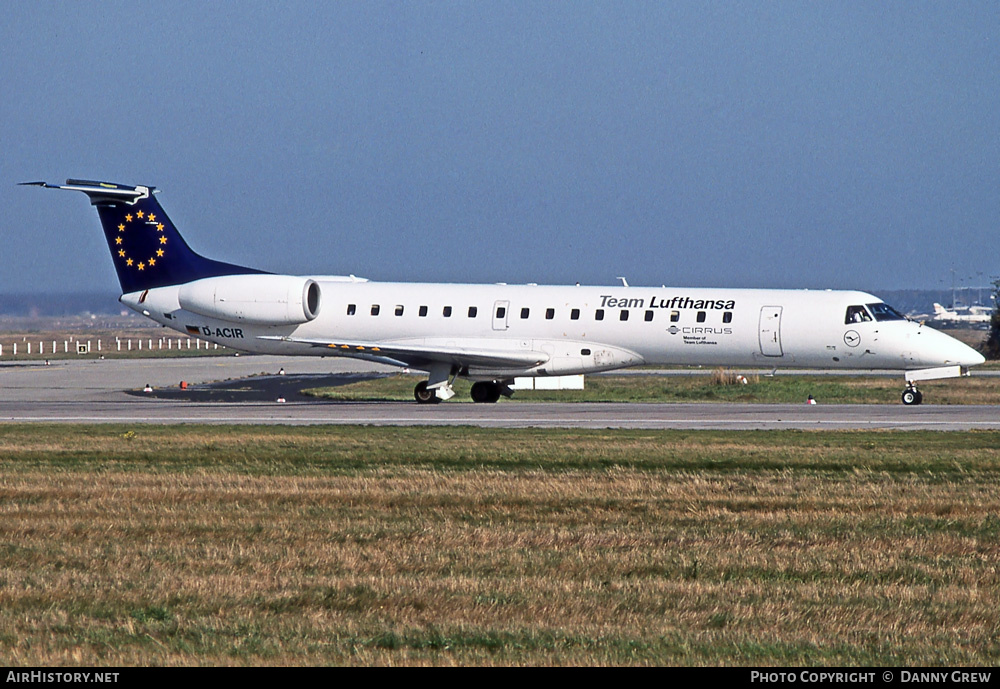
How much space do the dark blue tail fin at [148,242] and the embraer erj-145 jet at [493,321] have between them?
0.09 feet

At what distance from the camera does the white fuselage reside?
102ft

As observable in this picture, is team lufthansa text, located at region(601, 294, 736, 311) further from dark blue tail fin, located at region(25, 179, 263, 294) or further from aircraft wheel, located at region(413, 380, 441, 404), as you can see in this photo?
dark blue tail fin, located at region(25, 179, 263, 294)

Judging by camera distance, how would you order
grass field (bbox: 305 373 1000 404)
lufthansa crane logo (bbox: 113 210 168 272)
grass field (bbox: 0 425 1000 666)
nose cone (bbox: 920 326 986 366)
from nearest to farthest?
grass field (bbox: 0 425 1000 666) → nose cone (bbox: 920 326 986 366) → lufthansa crane logo (bbox: 113 210 168 272) → grass field (bbox: 305 373 1000 404)

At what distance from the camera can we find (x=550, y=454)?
18.7m

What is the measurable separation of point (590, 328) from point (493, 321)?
8.56 feet

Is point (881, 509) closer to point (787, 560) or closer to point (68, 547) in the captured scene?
point (787, 560)

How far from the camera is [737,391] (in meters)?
38.9

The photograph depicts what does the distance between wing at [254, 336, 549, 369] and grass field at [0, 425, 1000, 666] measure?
13.4 metres

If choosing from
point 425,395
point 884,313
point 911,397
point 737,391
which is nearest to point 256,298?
point 425,395

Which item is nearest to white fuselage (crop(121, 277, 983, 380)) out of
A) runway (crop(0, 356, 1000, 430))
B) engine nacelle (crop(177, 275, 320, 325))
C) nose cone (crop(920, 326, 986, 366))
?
nose cone (crop(920, 326, 986, 366))

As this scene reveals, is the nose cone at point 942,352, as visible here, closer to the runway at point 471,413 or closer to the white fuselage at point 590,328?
the white fuselage at point 590,328

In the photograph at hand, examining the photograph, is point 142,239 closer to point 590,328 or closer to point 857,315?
point 590,328

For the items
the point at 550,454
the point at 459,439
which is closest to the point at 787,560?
the point at 550,454
